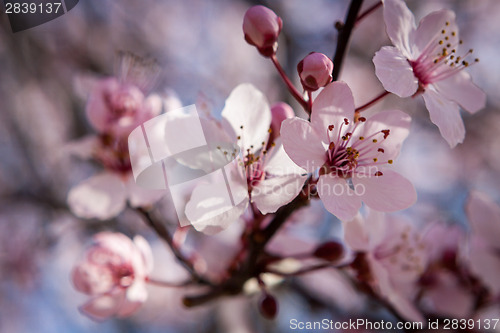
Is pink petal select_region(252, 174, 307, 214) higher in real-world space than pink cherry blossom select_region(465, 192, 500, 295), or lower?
higher

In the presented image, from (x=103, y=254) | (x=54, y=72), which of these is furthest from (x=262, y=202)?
(x=54, y=72)

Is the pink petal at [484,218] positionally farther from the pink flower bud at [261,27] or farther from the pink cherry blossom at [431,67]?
the pink flower bud at [261,27]

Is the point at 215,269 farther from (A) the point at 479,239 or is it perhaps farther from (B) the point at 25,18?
(B) the point at 25,18

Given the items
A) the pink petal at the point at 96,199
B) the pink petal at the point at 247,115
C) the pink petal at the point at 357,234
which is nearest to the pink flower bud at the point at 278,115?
the pink petal at the point at 247,115

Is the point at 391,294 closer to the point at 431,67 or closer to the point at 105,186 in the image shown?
the point at 431,67

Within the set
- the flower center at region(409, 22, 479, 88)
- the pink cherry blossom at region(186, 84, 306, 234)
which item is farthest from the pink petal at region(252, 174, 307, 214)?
the flower center at region(409, 22, 479, 88)

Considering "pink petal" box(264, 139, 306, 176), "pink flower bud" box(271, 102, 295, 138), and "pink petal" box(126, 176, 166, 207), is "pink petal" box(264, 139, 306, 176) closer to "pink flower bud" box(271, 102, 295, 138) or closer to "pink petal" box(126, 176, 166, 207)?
"pink flower bud" box(271, 102, 295, 138)
